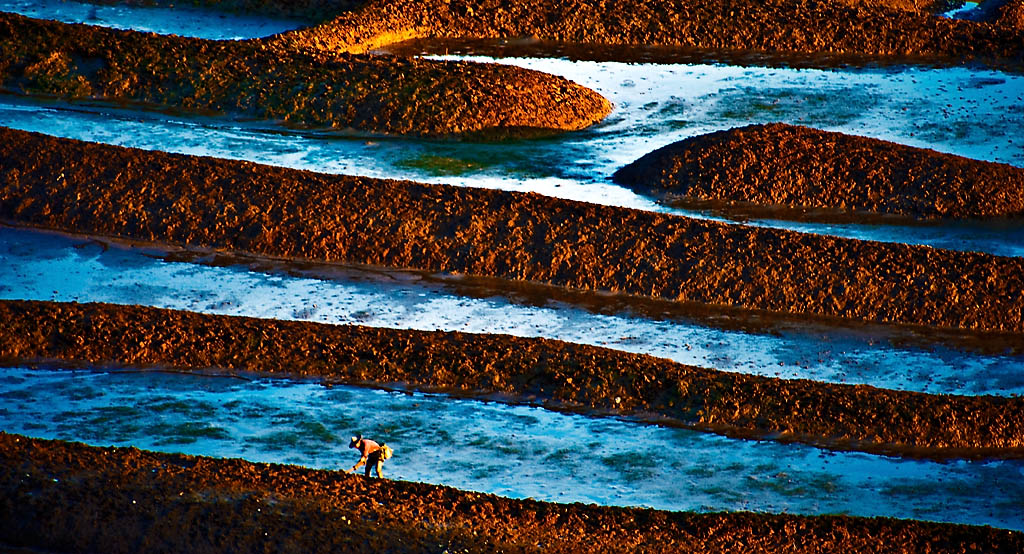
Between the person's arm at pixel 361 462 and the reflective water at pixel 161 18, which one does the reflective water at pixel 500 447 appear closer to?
the person's arm at pixel 361 462

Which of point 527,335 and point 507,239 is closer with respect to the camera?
point 527,335

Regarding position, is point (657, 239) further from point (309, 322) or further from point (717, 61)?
point (717, 61)

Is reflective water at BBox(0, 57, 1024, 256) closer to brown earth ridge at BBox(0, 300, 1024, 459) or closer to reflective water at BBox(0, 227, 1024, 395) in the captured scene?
reflective water at BBox(0, 227, 1024, 395)

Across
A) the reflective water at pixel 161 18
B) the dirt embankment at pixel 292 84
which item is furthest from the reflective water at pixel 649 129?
the reflective water at pixel 161 18

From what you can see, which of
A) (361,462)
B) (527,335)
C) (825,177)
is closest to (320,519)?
(361,462)

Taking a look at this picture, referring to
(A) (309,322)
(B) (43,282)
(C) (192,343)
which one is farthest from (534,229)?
(B) (43,282)

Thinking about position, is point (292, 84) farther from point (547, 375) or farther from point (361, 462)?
point (361, 462)
